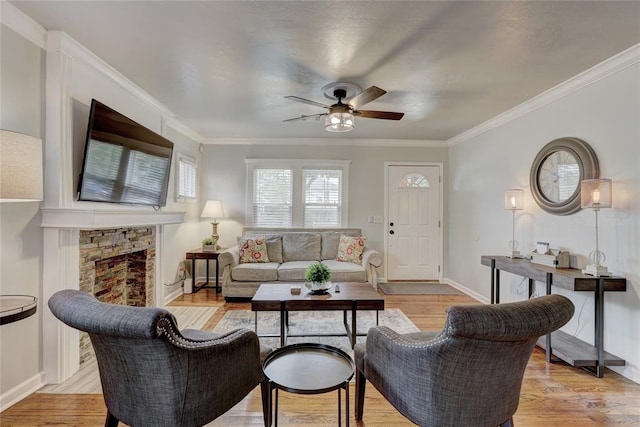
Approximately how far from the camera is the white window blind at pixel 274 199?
5.38 meters

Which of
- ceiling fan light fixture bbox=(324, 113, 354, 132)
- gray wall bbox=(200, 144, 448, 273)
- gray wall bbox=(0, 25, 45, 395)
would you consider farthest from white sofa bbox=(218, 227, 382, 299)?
gray wall bbox=(0, 25, 45, 395)

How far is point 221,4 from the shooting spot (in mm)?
1870

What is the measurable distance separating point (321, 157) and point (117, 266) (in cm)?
343

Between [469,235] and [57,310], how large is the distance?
193 inches

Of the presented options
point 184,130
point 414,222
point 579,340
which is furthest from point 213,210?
point 579,340

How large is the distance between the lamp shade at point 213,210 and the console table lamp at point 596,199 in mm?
4503

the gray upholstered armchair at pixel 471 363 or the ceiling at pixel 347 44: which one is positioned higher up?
the ceiling at pixel 347 44

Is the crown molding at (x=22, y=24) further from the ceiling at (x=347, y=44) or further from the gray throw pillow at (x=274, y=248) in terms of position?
the gray throw pillow at (x=274, y=248)

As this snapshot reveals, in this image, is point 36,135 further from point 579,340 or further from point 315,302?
point 579,340

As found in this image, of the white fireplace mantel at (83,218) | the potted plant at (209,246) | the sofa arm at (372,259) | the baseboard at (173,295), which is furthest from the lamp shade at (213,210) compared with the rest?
the sofa arm at (372,259)

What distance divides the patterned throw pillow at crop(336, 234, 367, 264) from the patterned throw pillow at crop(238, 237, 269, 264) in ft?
3.79

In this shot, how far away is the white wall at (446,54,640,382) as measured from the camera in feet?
7.87

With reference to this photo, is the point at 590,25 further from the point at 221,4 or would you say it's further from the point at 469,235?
the point at 469,235

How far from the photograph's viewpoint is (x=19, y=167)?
5.24 ft
